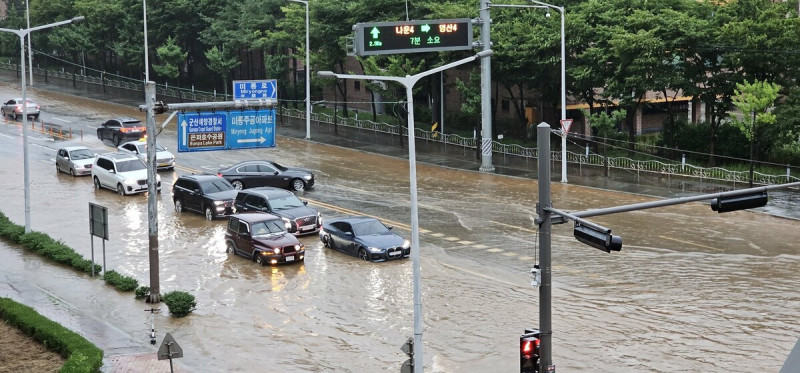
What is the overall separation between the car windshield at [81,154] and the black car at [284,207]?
1490 cm

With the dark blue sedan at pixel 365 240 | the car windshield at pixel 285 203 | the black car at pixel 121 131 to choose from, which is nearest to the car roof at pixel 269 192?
the car windshield at pixel 285 203

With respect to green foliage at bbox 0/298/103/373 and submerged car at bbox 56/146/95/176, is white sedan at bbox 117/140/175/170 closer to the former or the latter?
submerged car at bbox 56/146/95/176

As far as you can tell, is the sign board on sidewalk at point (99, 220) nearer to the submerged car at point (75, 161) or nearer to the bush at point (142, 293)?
the bush at point (142, 293)

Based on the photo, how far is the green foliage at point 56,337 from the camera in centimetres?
2559

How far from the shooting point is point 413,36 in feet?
175

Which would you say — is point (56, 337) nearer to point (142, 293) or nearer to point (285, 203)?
point (142, 293)

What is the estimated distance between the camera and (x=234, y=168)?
50.6 m

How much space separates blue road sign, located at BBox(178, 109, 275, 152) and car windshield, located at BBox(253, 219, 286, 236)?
8.85ft

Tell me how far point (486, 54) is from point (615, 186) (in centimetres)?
2756

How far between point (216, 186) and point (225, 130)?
9.25 metres

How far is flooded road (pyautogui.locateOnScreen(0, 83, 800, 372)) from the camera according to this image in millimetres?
28062

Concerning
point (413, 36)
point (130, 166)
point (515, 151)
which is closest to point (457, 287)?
point (413, 36)

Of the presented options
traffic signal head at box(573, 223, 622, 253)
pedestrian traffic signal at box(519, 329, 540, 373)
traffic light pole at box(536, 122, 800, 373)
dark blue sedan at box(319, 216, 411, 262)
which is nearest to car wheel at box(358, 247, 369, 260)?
dark blue sedan at box(319, 216, 411, 262)

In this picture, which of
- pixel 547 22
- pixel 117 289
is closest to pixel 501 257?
pixel 117 289
